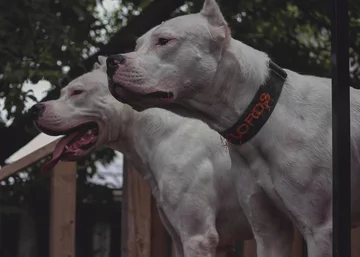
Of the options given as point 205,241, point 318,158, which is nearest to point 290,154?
point 318,158

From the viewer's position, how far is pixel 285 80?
614cm

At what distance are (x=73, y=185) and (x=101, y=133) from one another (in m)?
1.09

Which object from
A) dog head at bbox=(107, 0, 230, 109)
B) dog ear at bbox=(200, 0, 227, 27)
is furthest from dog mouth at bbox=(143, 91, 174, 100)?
dog ear at bbox=(200, 0, 227, 27)

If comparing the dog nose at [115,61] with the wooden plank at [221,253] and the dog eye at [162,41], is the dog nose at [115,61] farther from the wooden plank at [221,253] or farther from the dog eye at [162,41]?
the wooden plank at [221,253]

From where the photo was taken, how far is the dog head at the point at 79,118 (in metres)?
7.68

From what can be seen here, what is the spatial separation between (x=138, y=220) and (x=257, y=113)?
2.64 metres

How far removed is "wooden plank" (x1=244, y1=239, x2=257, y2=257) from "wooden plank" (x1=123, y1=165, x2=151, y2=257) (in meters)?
0.65

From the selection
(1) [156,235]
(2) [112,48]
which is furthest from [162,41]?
(2) [112,48]

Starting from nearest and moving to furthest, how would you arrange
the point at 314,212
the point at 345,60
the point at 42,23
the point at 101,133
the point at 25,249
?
the point at 345,60 < the point at 314,212 < the point at 101,133 < the point at 42,23 < the point at 25,249

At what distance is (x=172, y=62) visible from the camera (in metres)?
6.04

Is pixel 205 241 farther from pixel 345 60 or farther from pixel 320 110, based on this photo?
pixel 345 60

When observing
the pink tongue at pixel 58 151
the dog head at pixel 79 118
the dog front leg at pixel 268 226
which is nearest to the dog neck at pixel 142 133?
the dog head at pixel 79 118

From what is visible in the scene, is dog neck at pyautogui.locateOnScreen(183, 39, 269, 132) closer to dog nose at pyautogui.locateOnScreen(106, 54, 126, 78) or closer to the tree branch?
dog nose at pyautogui.locateOnScreen(106, 54, 126, 78)

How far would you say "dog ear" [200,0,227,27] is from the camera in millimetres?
6180
